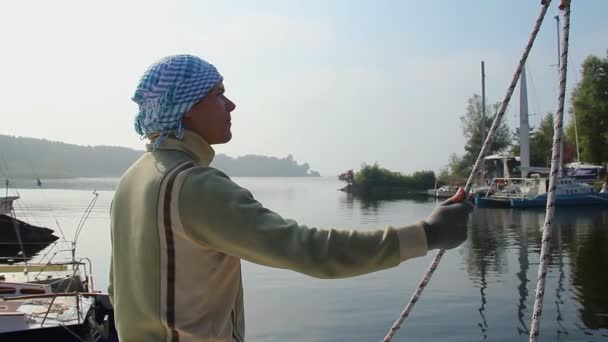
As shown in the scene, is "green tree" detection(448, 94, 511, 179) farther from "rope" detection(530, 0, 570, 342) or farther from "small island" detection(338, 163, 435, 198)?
"rope" detection(530, 0, 570, 342)

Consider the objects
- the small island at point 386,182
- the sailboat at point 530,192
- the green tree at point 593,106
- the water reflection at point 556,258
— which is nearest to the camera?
the water reflection at point 556,258

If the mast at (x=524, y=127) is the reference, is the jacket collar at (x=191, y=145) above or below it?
below

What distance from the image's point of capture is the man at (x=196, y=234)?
1.61m

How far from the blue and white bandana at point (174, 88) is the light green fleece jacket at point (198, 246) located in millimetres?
71

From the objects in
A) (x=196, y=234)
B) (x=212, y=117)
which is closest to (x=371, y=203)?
(x=212, y=117)

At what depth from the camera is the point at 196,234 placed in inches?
65.1

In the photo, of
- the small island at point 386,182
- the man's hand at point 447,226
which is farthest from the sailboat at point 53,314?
the small island at point 386,182

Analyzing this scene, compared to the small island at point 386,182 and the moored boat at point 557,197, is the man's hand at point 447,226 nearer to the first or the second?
the moored boat at point 557,197

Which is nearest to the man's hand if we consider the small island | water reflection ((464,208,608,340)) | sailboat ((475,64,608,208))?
water reflection ((464,208,608,340))

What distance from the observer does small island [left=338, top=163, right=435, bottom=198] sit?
3728 inches

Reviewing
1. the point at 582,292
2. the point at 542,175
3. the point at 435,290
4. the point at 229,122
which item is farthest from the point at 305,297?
the point at 542,175

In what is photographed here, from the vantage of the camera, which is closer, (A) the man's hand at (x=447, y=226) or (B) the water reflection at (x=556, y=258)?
(A) the man's hand at (x=447, y=226)

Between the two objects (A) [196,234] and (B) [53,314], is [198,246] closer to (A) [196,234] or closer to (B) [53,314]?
(A) [196,234]

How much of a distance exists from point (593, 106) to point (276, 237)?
6553cm
